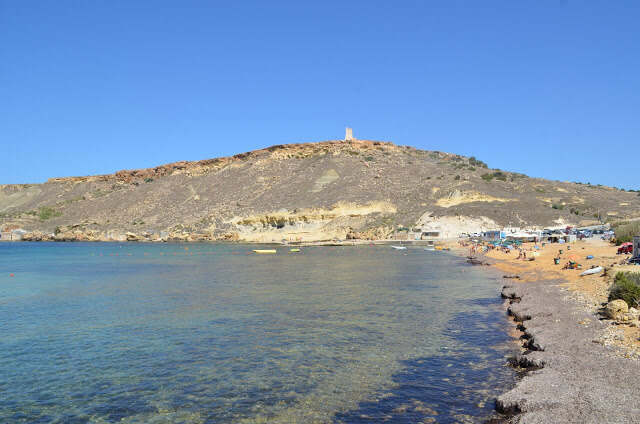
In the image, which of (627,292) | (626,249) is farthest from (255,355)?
(626,249)

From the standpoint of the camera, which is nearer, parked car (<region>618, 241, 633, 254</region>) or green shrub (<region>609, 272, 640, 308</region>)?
green shrub (<region>609, 272, 640, 308</region>)

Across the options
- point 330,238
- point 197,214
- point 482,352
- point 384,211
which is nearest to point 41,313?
point 482,352

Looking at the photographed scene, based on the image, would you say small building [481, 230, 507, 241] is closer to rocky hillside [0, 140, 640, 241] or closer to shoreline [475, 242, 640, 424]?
rocky hillside [0, 140, 640, 241]

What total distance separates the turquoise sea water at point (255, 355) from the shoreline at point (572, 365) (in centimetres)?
71

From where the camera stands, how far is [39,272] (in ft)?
130

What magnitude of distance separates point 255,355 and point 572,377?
26.5ft

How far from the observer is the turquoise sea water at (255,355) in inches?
375

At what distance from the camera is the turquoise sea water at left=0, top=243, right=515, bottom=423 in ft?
31.2

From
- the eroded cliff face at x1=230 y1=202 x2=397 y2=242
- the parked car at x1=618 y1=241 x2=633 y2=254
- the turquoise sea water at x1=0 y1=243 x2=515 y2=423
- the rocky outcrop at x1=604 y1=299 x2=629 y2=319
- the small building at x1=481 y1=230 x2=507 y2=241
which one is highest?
the eroded cliff face at x1=230 y1=202 x2=397 y2=242

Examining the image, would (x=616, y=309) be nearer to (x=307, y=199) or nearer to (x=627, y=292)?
(x=627, y=292)

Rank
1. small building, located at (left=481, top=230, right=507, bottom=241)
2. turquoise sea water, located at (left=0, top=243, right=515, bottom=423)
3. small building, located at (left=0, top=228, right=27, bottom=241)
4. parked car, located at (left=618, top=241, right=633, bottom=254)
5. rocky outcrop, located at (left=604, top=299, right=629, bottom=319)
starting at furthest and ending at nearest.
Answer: small building, located at (left=0, top=228, right=27, bottom=241), small building, located at (left=481, top=230, right=507, bottom=241), parked car, located at (left=618, top=241, right=633, bottom=254), rocky outcrop, located at (left=604, top=299, right=629, bottom=319), turquoise sea water, located at (left=0, top=243, right=515, bottom=423)

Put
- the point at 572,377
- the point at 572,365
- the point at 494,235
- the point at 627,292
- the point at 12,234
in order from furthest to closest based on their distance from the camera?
the point at 12,234, the point at 494,235, the point at 627,292, the point at 572,365, the point at 572,377

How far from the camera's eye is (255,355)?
1327 centimetres

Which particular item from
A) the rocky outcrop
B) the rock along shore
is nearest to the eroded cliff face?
the rocky outcrop
